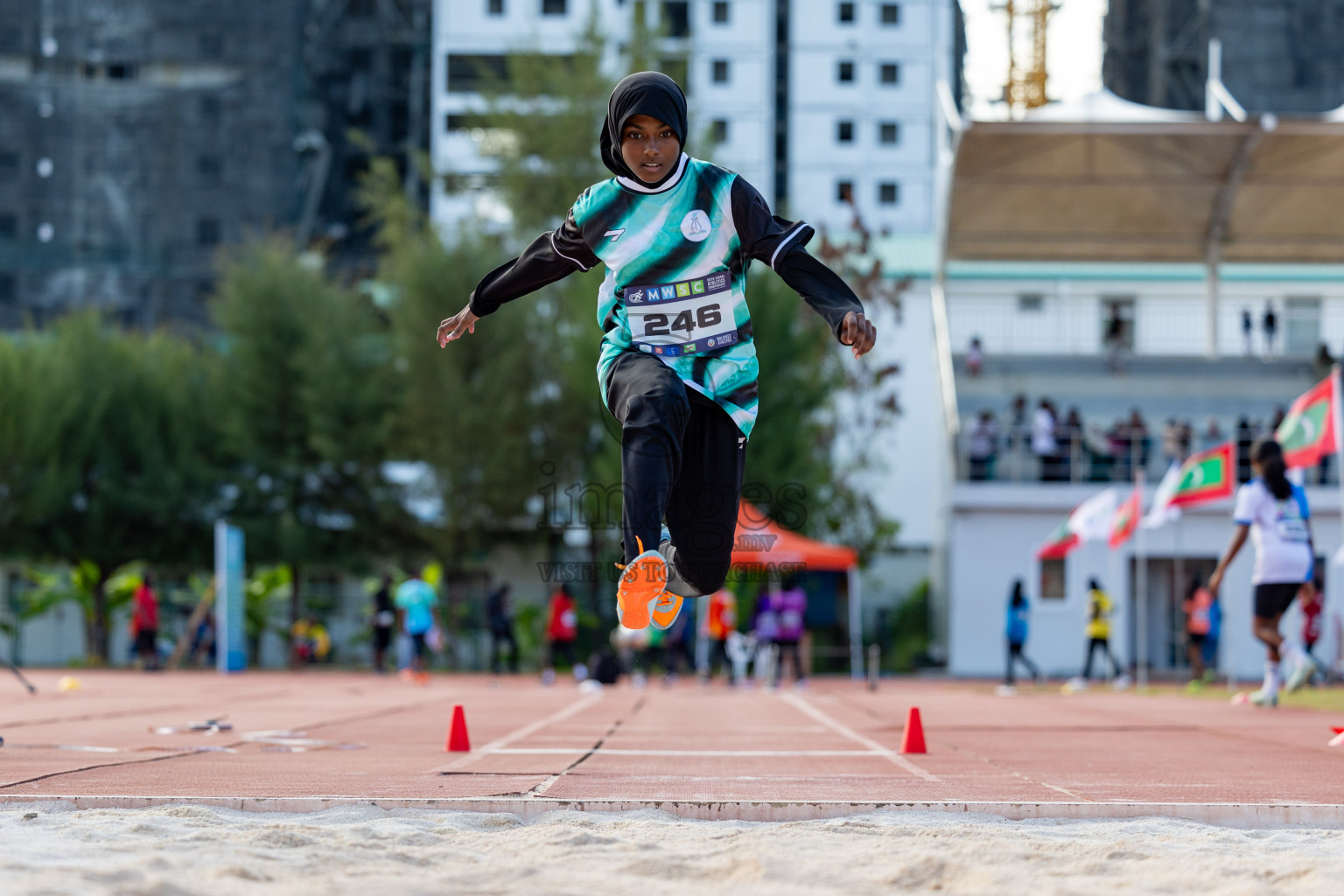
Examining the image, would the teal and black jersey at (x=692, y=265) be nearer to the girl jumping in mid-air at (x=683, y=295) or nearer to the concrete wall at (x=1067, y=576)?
the girl jumping in mid-air at (x=683, y=295)

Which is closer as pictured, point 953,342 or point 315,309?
point 315,309

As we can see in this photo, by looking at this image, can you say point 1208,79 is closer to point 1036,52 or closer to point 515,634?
point 515,634

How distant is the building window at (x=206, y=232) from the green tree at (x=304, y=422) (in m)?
27.1

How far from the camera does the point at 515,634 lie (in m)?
32.8

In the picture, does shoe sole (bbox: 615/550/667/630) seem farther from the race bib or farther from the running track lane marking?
the running track lane marking

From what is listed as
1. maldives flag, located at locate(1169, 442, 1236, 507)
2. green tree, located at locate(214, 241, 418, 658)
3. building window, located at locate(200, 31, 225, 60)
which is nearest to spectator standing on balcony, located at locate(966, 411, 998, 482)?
maldives flag, located at locate(1169, 442, 1236, 507)

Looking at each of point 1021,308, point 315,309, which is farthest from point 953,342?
point 315,309

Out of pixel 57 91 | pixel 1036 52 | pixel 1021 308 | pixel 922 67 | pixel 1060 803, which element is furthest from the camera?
pixel 1036 52

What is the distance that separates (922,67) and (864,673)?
41.7m

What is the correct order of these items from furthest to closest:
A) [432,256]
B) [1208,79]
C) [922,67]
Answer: [922,67] → [432,256] → [1208,79]

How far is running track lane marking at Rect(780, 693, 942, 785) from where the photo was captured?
641cm

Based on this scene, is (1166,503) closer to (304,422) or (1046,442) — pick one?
(1046,442)

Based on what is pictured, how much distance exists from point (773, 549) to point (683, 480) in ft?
52.9

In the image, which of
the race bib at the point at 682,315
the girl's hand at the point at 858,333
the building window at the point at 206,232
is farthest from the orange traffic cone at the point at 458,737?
the building window at the point at 206,232
